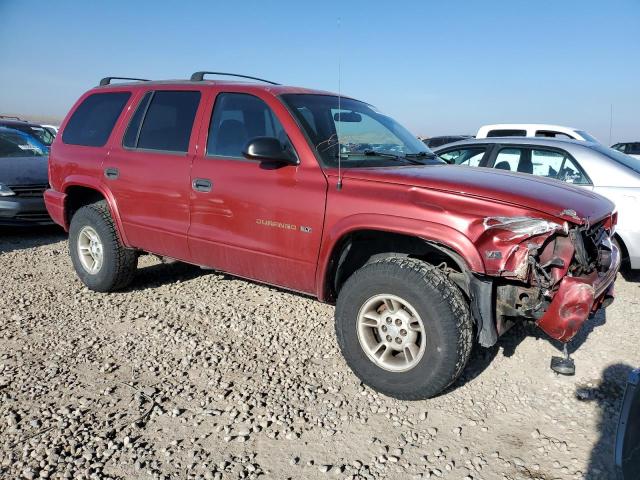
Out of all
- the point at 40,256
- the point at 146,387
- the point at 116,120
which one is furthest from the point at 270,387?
the point at 40,256

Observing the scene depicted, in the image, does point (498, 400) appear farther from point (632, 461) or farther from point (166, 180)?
point (166, 180)

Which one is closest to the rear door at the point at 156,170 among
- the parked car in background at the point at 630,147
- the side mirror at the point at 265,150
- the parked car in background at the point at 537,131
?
the side mirror at the point at 265,150

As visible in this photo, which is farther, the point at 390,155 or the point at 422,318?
the point at 390,155

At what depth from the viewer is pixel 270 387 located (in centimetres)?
337

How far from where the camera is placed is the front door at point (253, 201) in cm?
357

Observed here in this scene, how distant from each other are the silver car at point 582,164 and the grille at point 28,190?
18.7 feet

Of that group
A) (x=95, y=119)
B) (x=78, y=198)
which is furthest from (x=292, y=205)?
(x=78, y=198)

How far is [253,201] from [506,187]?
67.6 inches

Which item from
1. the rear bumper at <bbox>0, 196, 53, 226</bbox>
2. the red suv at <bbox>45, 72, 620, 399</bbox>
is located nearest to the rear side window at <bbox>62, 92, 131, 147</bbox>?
the red suv at <bbox>45, 72, 620, 399</bbox>

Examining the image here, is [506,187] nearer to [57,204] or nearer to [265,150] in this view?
[265,150]

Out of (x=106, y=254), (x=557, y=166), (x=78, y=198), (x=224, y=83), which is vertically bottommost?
(x=106, y=254)

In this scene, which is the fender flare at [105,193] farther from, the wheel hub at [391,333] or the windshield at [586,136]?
the windshield at [586,136]

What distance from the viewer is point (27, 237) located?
7.73 meters

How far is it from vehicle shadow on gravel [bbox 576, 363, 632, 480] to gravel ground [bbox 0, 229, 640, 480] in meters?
0.01
